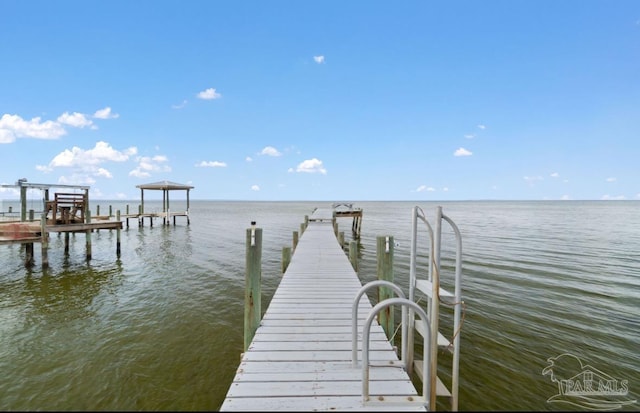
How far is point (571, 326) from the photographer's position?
23.2ft

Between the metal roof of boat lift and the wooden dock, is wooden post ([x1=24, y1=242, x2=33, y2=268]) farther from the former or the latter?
the metal roof of boat lift

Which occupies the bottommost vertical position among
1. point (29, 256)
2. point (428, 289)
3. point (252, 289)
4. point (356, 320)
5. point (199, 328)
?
point (199, 328)

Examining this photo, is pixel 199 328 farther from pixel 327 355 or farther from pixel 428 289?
pixel 428 289

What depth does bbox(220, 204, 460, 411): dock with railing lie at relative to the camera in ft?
9.18

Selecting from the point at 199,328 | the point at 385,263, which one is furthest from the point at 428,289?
the point at 199,328

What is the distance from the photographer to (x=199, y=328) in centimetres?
702

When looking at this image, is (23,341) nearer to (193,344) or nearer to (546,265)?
(193,344)

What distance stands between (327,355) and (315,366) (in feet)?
1.04

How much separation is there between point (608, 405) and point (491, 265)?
30.3ft

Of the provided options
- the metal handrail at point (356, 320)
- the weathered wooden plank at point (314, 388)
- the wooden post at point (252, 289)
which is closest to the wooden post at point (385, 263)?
the metal handrail at point (356, 320)

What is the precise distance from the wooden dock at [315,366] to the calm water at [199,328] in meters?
1.73

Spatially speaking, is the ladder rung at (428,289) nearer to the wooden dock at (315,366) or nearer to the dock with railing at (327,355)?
the dock with railing at (327,355)

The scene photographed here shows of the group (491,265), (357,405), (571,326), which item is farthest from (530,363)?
(491,265)

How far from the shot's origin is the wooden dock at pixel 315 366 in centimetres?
280
